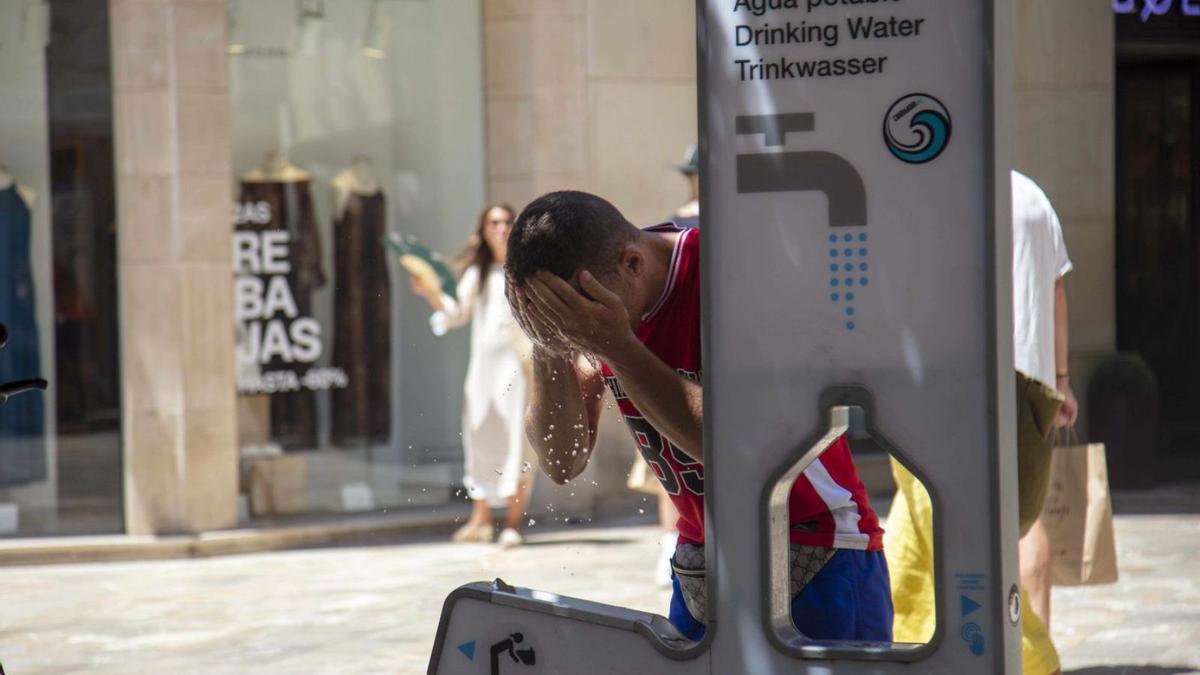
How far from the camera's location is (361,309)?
10602mm

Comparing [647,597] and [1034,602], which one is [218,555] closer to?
[647,597]

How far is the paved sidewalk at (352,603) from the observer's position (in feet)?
21.0

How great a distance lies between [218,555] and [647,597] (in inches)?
121

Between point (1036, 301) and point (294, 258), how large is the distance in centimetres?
619

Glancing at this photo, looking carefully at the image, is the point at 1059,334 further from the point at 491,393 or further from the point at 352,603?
the point at 491,393

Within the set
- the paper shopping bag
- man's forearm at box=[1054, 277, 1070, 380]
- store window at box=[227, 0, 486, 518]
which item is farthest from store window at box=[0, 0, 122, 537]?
the paper shopping bag

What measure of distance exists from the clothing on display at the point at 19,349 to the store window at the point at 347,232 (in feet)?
4.05

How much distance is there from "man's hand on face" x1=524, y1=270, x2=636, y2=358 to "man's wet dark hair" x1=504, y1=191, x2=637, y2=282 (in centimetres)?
3

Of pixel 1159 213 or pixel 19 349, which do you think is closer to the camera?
pixel 19 349

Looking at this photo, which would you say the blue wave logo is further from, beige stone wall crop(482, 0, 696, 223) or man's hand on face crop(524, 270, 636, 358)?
beige stone wall crop(482, 0, 696, 223)

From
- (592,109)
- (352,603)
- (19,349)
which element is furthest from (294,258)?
(352,603)

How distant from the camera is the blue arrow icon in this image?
2.10m

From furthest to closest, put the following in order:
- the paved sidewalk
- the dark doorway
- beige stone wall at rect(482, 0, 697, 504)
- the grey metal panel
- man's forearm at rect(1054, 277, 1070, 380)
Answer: the dark doorway
beige stone wall at rect(482, 0, 697, 504)
the paved sidewalk
man's forearm at rect(1054, 277, 1070, 380)
the grey metal panel

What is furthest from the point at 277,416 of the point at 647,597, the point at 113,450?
the point at 647,597
